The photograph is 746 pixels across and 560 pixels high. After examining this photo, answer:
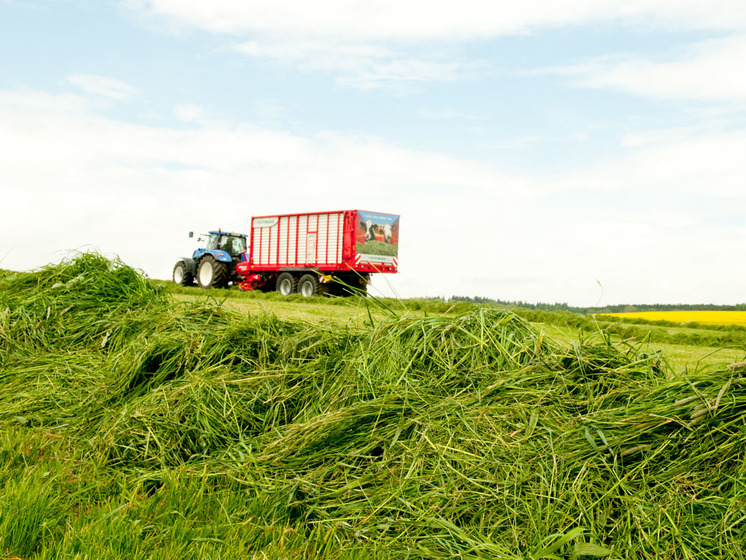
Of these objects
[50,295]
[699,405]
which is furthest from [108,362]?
[699,405]

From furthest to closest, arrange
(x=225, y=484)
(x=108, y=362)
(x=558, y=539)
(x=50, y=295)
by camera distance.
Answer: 1. (x=50, y=295)
2. (x=108, y=362)
3. (x=225, y=484)
4. (x=558, y=539)

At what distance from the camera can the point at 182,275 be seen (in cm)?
2495

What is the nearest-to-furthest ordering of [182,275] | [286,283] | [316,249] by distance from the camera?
[316,249] → [286,283] → [182,275]

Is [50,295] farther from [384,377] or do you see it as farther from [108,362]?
[384,377]

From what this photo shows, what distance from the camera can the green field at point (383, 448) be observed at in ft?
8.02

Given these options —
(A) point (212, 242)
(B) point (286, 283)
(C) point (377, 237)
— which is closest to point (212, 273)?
(A) point (212, 242)

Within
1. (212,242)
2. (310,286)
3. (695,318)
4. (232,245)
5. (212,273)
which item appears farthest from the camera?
(232,245)

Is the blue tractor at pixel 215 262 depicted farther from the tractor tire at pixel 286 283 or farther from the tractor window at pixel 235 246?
the tractor tire at pixel 286 283

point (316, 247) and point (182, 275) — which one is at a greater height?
point (316, 247)

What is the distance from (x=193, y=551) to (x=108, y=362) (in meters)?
2.86

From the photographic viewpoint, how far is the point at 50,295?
21.1 feet

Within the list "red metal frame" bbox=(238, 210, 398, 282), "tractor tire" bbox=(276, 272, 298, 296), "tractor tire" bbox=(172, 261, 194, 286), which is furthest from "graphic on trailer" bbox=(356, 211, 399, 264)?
"tractor tire" bbox=(172, 261, 194, 286)

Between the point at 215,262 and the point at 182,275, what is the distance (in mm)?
2246

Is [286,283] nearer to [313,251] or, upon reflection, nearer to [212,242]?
[313,251]
